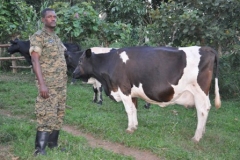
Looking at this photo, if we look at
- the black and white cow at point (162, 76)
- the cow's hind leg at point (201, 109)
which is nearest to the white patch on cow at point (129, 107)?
the black and white cow at point (162, 76)

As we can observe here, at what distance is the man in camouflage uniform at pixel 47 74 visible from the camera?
4.45 meters

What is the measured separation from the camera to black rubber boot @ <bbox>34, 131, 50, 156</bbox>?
15.5ft

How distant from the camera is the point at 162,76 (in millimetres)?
5789

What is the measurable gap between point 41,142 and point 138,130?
6.56ft

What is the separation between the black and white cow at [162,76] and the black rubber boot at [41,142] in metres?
1.80

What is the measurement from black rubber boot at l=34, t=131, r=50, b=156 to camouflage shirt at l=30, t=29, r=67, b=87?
680 millimetres

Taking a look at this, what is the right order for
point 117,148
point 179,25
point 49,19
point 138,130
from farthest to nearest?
point 179,25 < point 138,130 < point 117,148 < point 49,19

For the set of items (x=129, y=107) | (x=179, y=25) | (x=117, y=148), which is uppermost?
(x=179, y=25)

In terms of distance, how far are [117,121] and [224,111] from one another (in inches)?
112

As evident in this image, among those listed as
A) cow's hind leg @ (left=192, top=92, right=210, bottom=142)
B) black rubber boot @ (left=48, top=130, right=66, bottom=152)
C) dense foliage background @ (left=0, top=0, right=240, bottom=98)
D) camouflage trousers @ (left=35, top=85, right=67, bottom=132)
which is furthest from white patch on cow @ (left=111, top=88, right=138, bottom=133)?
dense foliage background @ (left=0, top=0, right=240, bottom=98)

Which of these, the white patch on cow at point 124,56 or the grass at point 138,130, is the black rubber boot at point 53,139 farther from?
the white patch on cow at point 124,56

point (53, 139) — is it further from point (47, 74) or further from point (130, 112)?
point (130, 112)

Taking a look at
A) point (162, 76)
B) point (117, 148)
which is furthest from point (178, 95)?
point (117, 148)

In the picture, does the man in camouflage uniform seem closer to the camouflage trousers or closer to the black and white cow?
the camouflage trousers
